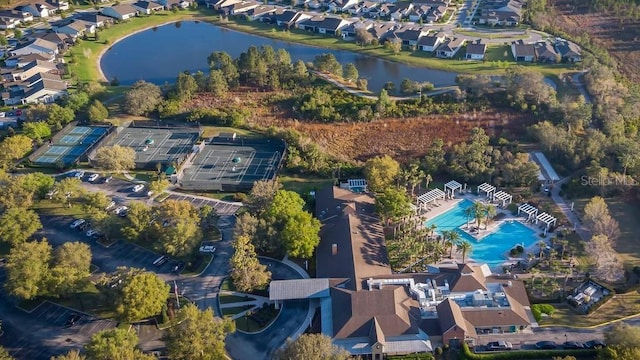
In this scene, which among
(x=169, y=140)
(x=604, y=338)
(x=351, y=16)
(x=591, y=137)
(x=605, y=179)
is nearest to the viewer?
(x=604, y=338)

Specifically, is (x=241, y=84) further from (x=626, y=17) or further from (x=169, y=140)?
(x=626, y=17)

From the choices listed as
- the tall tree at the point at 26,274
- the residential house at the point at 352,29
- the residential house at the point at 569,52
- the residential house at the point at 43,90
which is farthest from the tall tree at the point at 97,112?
the residential house at the point at 569,52

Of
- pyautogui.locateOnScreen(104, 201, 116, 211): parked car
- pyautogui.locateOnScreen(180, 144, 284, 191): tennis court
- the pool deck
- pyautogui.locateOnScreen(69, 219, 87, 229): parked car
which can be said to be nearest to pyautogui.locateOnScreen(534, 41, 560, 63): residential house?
the pool deck

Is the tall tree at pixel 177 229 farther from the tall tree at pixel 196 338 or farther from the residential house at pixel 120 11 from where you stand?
the residential house at pixel 120 11

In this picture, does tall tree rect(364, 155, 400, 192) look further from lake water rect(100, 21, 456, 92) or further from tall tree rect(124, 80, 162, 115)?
tall tree rect(124, 80, 162, 115)

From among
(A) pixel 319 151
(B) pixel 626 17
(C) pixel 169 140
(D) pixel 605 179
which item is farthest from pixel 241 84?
(B) pixel 626 17

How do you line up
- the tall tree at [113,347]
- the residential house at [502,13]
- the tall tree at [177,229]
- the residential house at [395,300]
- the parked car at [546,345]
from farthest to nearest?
the residential house at [502,13] < the tall tree at [177,229] < the residential house at [395,300] < the parked car at [546,345] < the tall tree at [113,347]
